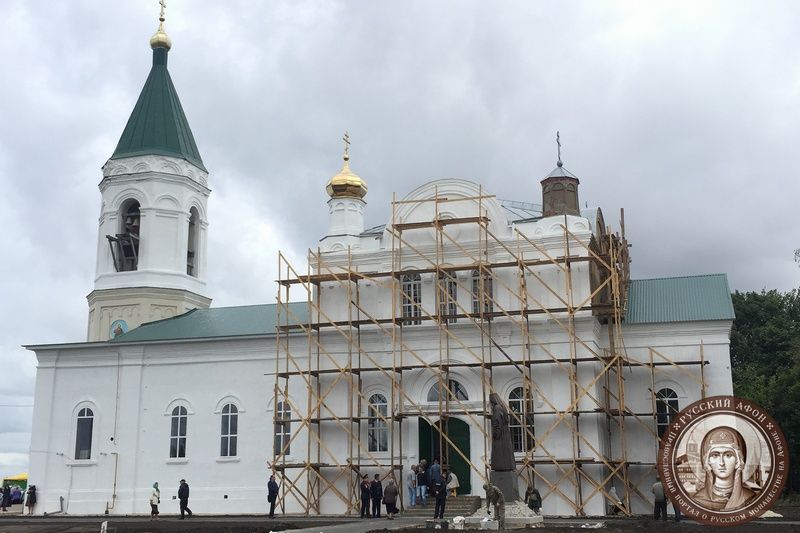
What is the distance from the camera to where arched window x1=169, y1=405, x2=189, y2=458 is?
96.5 feet

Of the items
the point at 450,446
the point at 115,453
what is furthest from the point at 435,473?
the point at 115,453

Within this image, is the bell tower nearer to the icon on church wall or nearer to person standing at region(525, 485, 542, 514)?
the icon on church wall

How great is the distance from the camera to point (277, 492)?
83.4ft

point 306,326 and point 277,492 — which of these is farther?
point 306,326

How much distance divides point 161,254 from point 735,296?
26.0 m

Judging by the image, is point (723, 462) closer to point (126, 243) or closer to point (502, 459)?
point (502, 459)

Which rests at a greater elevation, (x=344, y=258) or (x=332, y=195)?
(x=332, y=195)

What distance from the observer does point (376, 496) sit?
80.1 feet

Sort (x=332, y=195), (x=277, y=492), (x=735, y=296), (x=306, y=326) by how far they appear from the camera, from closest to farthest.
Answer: (x=277, y=492)
(x=306, y=326)
(x=332, y=195)
(x=735, y=296)

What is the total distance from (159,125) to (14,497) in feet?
52.7

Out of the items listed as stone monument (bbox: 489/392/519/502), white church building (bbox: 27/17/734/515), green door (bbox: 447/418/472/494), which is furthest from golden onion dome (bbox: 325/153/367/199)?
stone monument (bbox: 489/392/519/502)

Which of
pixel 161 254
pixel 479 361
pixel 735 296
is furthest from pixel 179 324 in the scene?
pixel 735 296

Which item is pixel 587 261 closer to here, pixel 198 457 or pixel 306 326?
pixel 306 326
